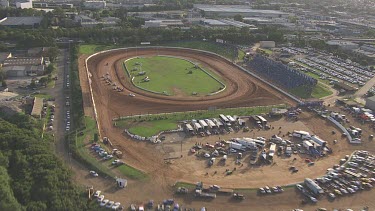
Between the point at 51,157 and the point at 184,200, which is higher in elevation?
the point at 51,157

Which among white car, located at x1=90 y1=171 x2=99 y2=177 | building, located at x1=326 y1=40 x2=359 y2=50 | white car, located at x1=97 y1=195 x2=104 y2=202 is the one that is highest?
building, located at x1=326 y1=40 x2=359 y2=50

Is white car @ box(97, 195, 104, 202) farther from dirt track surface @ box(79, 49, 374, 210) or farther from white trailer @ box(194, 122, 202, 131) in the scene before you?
white trailer @ box(194, 122, 202, 131)

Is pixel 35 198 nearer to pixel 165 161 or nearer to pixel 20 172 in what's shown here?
pixel 20 172

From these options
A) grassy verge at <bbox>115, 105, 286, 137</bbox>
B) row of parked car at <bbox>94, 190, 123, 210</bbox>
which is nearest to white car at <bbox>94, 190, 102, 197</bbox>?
row of parked car at <bbox>94, 190, 123, 210</bbox>

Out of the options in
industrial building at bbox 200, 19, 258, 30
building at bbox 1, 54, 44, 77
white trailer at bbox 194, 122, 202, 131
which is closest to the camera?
white trailer at bbox 194, 122, 202, 131

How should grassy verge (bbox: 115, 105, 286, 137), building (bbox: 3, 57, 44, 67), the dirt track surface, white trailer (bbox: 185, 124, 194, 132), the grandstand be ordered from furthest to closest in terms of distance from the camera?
1. building (bbox: 3, 57, 44, 67)
2. the grandstand
3. grassy verge (bbox: 115, 105, 286, 137)
4. white trailer (bbox: 185, 124, 194, 132)
5. the dirt track surface

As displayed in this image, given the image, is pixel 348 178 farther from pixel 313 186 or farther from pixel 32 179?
pixel 32 179

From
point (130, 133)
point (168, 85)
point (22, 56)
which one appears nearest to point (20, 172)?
point (130, 133)

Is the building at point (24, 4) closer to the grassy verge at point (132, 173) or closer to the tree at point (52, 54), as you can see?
the tree at point (52, 54)
